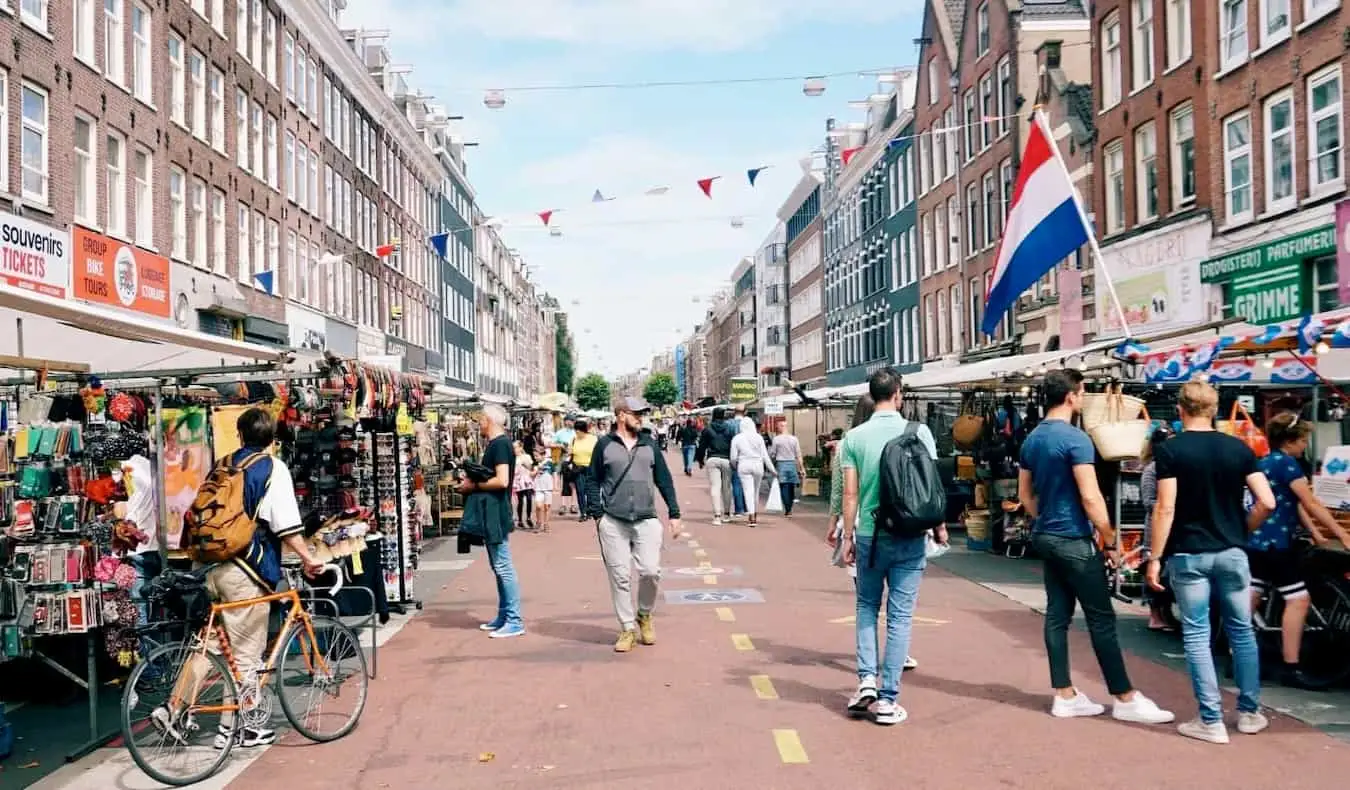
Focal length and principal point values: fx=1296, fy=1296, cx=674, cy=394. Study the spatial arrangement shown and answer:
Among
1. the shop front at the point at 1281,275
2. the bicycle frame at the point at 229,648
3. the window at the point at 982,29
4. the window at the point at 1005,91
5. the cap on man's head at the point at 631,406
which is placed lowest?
the bicycle frame at the point at 229,648

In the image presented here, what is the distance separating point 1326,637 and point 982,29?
32.7 metres

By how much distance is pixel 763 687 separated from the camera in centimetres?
802

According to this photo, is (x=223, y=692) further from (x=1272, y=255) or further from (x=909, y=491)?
(x=1272, y=255)

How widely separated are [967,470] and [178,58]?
1840 cm

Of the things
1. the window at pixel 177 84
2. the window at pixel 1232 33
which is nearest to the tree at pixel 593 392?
the window at pixel 177 84

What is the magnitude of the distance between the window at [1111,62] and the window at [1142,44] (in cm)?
83

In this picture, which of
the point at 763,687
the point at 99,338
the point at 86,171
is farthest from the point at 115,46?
the point at 763,687

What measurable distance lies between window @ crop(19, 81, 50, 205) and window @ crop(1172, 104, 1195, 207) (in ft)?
64.3

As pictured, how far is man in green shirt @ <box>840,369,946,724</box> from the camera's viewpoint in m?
6.96

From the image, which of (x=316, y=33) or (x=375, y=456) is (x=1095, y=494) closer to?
(x=375, y=456)

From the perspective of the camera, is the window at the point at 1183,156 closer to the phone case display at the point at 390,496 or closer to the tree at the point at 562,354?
the phone case display at the point at 390,496

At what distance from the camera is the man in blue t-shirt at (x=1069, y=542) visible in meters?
6.81

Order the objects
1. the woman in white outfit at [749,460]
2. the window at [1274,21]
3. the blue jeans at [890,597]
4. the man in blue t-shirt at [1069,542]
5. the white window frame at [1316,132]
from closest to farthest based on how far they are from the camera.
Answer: the man in blue t-shirt at [1069,542], the blue jeans at [890,597], the white window frame at [1316,132], the window at [1274,21], the woman in white outfit at [749,460]

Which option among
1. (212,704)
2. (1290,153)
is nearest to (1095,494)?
(212,704)
